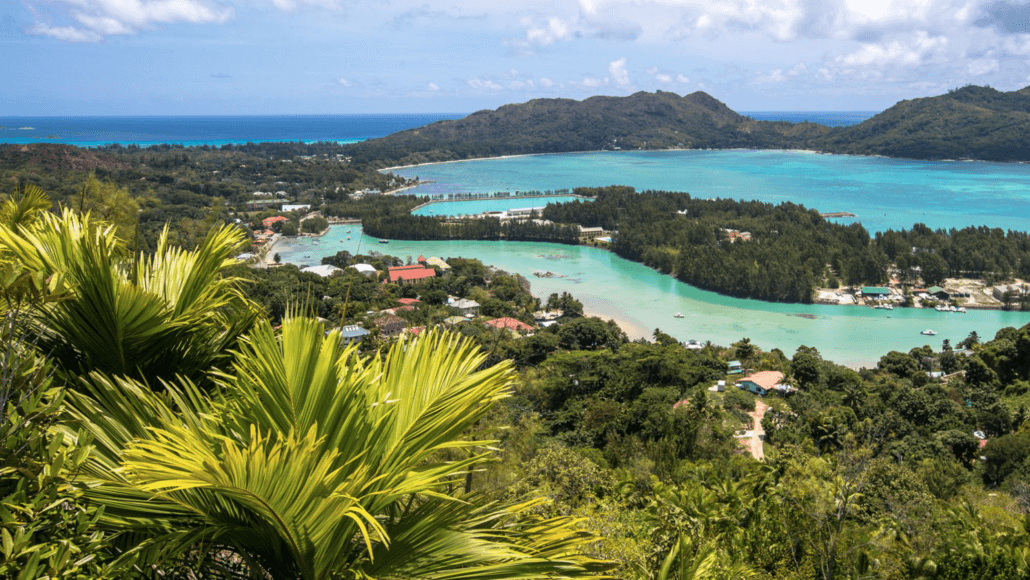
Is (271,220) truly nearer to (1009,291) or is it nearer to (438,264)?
(438,264)

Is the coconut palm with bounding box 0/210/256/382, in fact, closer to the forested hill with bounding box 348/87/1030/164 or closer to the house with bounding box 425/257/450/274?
the house with bounding box 425/257/450/274

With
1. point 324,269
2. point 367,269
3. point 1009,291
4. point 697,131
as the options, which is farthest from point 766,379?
point 697,131

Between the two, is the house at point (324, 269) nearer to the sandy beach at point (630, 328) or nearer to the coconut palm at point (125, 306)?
the sandy beach at point (630, 328)

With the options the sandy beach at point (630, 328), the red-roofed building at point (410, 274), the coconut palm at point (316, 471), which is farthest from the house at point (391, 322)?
the coconut palm at point (316, 471)

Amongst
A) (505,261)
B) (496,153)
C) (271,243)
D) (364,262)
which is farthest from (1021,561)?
(496,153)

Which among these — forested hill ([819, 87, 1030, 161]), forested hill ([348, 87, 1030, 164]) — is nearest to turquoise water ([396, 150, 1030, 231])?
forested hill ([819, 87, 1030, 161])
